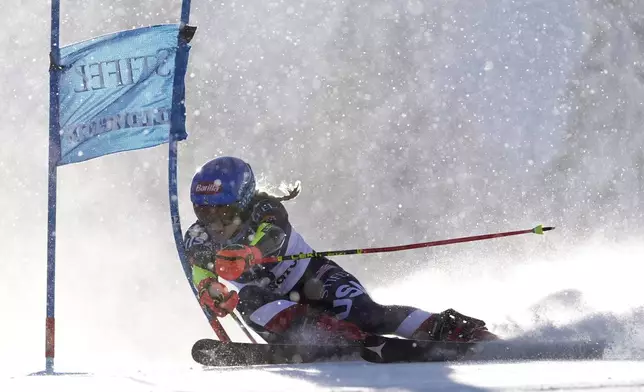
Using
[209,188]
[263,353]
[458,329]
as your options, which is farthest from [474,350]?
[209,188]

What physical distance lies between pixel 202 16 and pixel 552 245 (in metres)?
6.50

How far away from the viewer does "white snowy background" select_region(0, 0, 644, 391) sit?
38.6ft

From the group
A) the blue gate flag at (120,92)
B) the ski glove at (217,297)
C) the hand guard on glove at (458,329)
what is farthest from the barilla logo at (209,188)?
the hand guard on glove at (458,329)

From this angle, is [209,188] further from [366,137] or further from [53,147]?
[366,137]

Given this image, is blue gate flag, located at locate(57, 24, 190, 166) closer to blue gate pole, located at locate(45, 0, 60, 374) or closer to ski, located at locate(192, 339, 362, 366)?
blue gate pole, located at locate(45, 0, 60, 374)

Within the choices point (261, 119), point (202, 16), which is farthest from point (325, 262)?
point (202, 16)

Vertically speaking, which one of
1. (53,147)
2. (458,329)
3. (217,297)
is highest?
(53,147)

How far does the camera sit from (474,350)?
425 cm

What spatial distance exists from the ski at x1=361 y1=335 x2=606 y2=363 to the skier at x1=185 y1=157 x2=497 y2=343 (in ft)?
0.90

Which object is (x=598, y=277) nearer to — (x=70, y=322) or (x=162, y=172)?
(x=70, y=322)

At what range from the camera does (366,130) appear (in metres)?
14.8

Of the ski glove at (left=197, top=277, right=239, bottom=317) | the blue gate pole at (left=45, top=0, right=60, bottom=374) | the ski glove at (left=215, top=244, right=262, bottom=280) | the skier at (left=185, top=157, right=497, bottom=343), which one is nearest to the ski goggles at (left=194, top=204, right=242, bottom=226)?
the skier at (left=185, top=157, right=497, bottom=343)

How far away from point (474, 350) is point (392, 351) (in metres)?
0.47

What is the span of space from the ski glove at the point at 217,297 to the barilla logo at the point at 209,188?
575 millimetres
